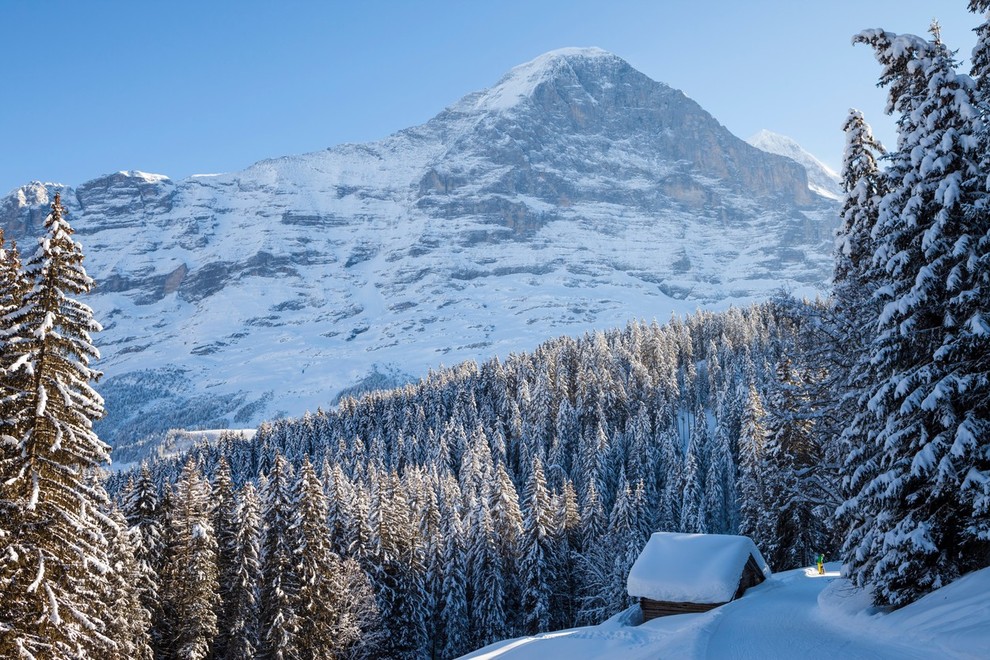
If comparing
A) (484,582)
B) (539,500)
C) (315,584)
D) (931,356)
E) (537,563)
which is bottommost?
(484,582)

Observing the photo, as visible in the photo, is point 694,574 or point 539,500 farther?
point 539,500

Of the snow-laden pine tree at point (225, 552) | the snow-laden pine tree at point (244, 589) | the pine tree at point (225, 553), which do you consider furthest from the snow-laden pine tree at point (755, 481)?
the snow-laden pine tree at point (225, 552)

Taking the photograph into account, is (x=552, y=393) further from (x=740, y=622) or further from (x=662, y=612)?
(x=740, y=622)

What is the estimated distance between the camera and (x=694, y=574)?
27156 millimetres

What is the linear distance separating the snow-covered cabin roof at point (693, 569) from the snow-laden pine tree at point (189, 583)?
2107 cm

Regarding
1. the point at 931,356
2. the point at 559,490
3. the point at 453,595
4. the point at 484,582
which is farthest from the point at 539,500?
the point at 931,356

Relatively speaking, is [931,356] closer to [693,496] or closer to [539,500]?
[539,500]

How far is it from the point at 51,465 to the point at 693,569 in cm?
2329

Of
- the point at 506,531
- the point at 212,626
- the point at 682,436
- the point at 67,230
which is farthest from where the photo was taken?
the point at 682,436

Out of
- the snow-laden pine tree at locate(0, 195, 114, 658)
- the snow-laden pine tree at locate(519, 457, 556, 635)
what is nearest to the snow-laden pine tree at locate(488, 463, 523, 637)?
the snow-laden pine tree at locate(519, 457, 556, 635)

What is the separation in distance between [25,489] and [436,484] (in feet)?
201

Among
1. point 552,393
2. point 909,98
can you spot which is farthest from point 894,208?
point 552,393

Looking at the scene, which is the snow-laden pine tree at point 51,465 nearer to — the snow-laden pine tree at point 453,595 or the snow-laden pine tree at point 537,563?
the snow-laden pine tree at point 453,595

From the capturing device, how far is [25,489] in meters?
13.8
